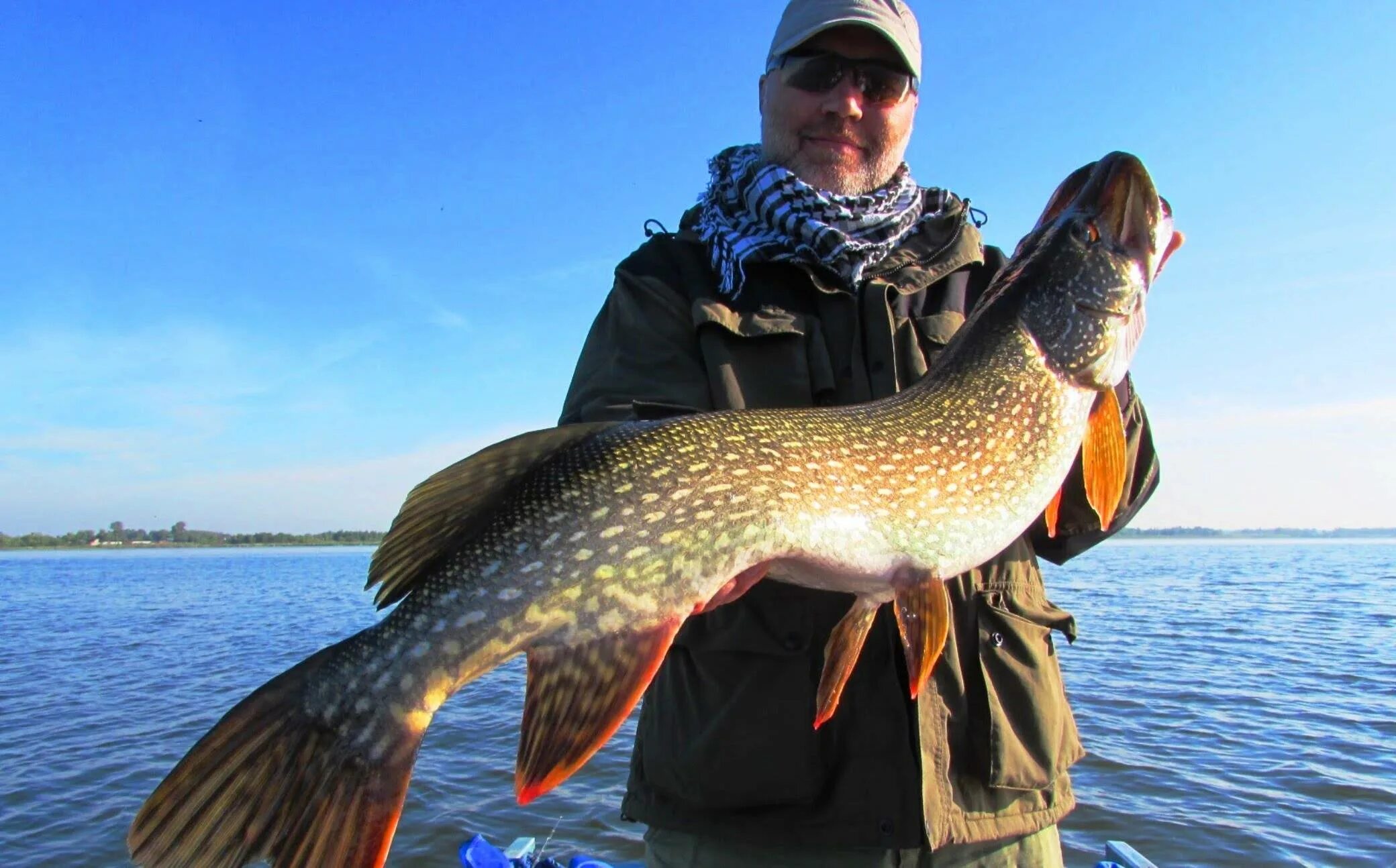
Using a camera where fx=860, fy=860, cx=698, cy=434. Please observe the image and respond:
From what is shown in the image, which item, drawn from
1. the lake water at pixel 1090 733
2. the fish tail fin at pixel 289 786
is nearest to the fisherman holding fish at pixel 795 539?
the fish tail fin at pixel 289 786

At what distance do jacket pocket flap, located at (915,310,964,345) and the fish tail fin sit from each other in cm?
162

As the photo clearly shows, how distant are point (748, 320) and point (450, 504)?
0.92m

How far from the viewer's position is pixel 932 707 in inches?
78.5

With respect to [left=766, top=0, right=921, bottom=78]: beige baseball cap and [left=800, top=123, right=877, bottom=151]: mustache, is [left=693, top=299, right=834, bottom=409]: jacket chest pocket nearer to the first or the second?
[left=800, top=123, right=877, bottom=151]: mustache

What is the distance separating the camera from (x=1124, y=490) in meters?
2.30

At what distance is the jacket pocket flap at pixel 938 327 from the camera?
2.40 m

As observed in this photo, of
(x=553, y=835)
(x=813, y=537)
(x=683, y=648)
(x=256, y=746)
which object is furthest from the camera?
(x=553, y=835)

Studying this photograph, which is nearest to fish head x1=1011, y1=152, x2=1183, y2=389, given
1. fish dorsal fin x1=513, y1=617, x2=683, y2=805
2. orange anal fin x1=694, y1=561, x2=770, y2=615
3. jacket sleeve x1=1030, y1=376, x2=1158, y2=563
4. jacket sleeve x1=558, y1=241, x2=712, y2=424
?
jacket sleeve x1=1030, y1=376, x2=1158, y2=563

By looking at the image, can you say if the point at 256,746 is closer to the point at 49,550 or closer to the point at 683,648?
the point at 683,648

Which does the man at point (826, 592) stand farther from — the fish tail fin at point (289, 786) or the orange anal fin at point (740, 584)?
the fish tail fin at point (289, 786)

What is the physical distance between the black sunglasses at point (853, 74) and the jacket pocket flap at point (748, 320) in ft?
2.87

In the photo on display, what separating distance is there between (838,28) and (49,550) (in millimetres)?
112423

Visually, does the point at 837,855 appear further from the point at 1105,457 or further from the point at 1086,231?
the point at 1086,231

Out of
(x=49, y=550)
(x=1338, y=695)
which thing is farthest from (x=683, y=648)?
(x=49, y=550)
